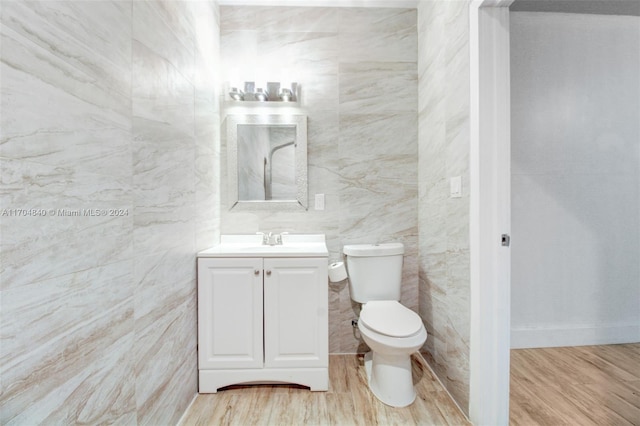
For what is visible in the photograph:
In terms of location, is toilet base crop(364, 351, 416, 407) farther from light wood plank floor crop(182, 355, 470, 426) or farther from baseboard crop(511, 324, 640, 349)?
baseboard crop(511, 324, 640, 349)

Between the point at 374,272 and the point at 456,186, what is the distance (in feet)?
2.46

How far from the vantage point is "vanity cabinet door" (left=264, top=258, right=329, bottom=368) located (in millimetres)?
1633

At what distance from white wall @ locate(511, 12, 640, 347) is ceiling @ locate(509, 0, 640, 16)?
1.7 inches

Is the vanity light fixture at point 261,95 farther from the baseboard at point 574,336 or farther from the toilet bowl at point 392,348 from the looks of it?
the baseboard at point 574,336

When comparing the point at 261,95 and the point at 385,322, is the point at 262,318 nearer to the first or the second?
the point at 385,322

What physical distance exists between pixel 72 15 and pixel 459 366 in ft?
6.94

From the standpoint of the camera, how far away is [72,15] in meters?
0.82

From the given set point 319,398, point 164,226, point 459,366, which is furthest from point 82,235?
point 459,366

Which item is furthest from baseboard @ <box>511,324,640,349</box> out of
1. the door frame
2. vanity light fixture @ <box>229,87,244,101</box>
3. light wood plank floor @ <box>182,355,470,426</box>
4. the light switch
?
vanity light fixture @ <box>229,87,244,101</box>

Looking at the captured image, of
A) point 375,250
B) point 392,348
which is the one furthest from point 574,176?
point 392,348

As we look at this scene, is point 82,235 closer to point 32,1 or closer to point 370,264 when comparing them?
point 32,1

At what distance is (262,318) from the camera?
5.35 ft

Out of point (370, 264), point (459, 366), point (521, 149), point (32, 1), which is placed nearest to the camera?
point (32, 1)

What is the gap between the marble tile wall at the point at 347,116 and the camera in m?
2.09
